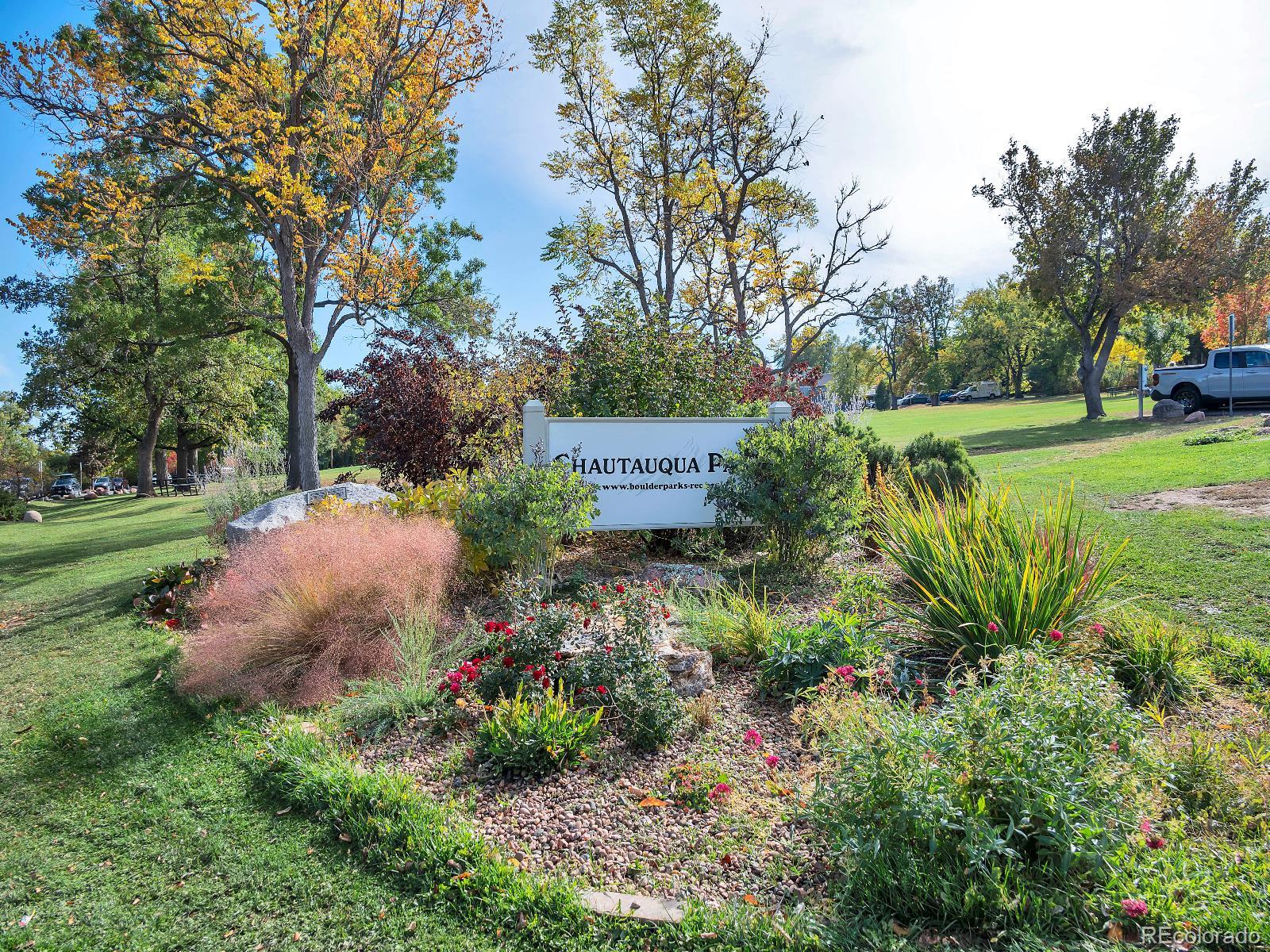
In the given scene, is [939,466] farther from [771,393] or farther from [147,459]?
[147,459]

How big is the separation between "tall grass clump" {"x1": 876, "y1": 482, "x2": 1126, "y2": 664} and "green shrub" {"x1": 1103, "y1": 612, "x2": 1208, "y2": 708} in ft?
0.74

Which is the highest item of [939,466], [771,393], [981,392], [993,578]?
[981,392]

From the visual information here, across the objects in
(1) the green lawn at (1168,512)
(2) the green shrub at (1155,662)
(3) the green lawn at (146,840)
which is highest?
(1) the green lawn at (1168,512)

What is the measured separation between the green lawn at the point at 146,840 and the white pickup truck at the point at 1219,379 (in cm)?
2336

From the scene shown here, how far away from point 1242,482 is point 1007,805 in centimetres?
818

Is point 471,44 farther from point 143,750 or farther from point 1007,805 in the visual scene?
point 1007,805

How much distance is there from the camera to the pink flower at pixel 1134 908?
6.59 feet

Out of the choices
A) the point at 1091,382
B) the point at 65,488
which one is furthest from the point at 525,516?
the point at 65,488

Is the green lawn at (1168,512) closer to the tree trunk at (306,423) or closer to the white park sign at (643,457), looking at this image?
the white park sign at (643,457)

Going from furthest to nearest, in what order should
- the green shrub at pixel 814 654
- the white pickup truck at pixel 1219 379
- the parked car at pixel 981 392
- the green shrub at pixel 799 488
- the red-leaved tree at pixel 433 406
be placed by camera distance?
the parked car at pixel 981 392
the white pickup truck at pixel 1219 379
the red-leaved tree at pixel 433 406
the green shrub at pixel 799 488
the green shrub at pixel 814 654

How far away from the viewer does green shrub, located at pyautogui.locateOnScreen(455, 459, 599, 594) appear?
5.40m

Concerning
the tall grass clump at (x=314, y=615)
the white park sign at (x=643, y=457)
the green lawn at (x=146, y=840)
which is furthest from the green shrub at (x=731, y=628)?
the green lawn at (x=146, y=840)

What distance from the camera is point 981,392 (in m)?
65.8

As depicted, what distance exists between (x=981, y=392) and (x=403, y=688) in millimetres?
72055
